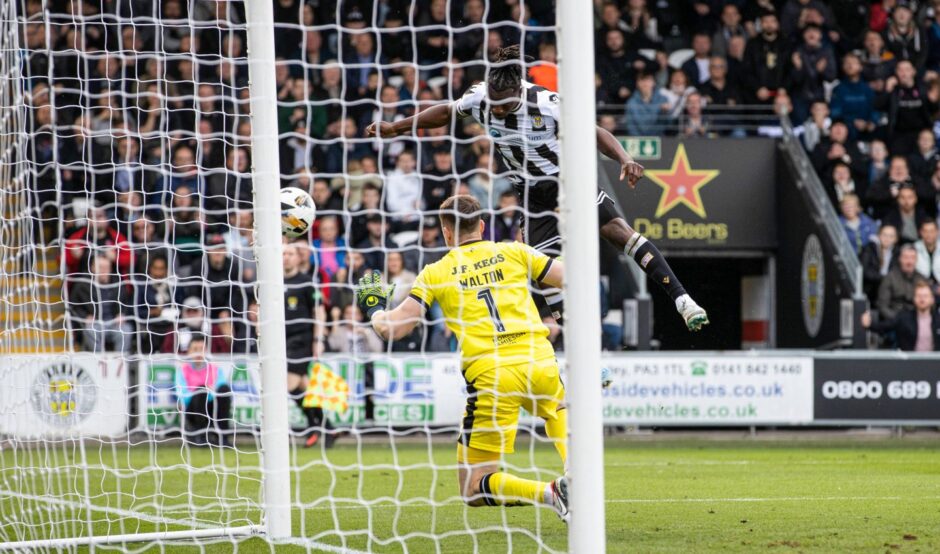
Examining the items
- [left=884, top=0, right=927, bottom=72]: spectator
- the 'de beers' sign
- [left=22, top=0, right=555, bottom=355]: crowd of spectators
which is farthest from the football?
[left=884, top=0, right=927, bottom=72]: spectator

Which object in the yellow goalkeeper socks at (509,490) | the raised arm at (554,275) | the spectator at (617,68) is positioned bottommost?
the yellow goalkeeper socks at (509,490)

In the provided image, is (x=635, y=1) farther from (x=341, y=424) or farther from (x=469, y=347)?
(x=469, y=347)

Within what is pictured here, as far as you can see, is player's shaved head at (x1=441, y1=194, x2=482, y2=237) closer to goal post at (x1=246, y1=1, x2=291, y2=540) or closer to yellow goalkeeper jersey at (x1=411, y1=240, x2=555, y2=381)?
yellow goalkeeper jersey at (x1=411, y1=240, x2=555, y2=381)

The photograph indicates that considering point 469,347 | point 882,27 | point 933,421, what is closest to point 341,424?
point 933,421

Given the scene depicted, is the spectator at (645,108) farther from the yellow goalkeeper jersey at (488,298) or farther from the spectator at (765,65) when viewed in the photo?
the yellow goalkeeper jersey at (488,298)

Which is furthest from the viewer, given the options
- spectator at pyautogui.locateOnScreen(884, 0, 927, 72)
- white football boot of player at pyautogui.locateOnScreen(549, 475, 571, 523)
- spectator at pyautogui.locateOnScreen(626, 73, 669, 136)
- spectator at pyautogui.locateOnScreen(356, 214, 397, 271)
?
spectator at pyautogui.locateOnScreen(884, 0, 927, 72)

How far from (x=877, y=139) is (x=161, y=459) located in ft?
34.1

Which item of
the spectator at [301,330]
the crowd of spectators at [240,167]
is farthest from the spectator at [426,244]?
the spectator at [301,330]

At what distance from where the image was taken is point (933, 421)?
46.7 feet

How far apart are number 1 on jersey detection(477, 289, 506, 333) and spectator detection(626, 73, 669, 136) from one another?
10.7 meters

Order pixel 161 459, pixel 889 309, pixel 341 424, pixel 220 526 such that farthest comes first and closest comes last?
pixel 889 309 < pixel 341 424 < pixel 161 459 < pixel 220 526

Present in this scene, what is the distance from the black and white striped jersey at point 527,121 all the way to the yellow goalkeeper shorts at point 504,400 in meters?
1.10

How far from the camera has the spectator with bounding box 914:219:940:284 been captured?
16.0 meters

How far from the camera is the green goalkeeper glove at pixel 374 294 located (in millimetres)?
6805
